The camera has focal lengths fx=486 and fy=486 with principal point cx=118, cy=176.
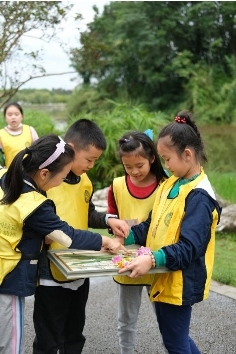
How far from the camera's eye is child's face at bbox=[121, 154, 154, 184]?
2.26 meters

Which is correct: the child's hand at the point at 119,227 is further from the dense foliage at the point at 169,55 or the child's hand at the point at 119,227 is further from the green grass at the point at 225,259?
the dense foliage at the point at 169,55

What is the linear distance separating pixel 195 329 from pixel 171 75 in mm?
21073

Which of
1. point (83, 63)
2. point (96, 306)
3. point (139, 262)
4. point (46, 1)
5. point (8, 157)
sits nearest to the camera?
point (139, 262)

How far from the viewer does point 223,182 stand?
7320 millimetres

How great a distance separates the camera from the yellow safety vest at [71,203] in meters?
2.17

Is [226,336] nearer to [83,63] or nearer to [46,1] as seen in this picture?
[46,1]

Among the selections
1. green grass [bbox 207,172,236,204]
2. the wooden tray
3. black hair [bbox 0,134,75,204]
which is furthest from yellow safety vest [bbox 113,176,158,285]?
green grass [bbox 207,172,236,204]

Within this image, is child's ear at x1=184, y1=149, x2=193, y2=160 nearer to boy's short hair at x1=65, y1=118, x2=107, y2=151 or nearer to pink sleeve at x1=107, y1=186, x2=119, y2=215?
boy's short hair at x1=65, y1=118, x2=107, y2=151

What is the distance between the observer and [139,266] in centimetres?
178

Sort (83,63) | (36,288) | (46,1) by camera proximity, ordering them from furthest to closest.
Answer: (83,63) → (46,1) → (36,288)

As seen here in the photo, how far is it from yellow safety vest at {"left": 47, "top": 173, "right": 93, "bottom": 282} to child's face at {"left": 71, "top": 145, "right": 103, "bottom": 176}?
0.07 metres

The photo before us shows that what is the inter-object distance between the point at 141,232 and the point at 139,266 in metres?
0.47

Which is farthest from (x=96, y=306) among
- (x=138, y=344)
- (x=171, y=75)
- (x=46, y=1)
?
(x=171, y=75)

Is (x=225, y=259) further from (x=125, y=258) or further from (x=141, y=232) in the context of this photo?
(x=125, y=258)
